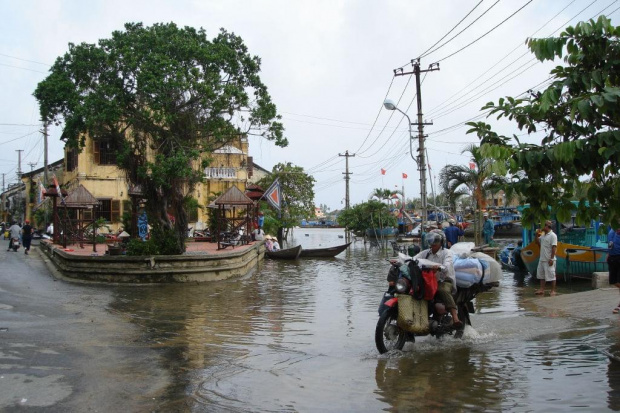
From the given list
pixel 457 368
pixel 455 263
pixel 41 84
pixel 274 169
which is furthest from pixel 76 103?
pixel 274 169

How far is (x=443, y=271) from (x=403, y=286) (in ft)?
2.77

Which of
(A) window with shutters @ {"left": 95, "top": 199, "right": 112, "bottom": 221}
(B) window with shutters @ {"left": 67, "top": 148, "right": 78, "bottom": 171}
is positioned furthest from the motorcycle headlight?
(B) window with shutters @ {"left": 67, "top": 148, "right": 78, "bottom": 171}

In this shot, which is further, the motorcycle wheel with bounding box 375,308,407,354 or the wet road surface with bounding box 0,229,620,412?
the motorcycle wheel with bounding box 375,308,407,354

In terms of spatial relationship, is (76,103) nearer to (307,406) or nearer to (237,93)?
(237,93)

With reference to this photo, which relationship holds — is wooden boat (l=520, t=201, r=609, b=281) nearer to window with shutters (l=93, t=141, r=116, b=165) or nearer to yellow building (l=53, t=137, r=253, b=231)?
yellow building (l=53, t=137, r=253, b=231)

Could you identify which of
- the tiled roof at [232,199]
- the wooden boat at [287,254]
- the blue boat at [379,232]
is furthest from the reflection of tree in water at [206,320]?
the blue boat at [379,232]

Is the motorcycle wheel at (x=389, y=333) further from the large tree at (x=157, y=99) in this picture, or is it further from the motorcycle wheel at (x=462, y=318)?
the large tree at (x=157, y=99)

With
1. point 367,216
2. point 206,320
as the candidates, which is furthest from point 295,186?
point 206,320

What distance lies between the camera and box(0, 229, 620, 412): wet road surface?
5.44 m

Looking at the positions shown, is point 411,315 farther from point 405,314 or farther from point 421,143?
point 421,143

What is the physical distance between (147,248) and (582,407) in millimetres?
14147

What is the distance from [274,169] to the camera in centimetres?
4747

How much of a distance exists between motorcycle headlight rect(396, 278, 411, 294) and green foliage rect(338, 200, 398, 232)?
42.9 meters

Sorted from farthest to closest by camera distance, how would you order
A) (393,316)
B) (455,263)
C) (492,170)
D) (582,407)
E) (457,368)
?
(455,263), (393,316), (457,368), (582,407), (492,170)
